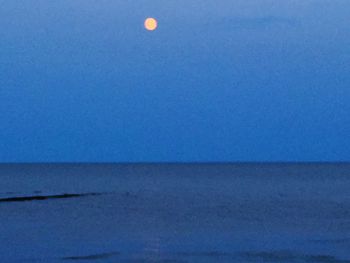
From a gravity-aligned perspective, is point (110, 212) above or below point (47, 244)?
above

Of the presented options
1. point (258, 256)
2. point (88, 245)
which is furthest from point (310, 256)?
point (88, 245)

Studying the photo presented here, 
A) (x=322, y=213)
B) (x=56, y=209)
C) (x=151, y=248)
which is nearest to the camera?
(x=151, y=248)

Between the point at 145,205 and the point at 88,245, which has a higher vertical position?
the point at 145,205

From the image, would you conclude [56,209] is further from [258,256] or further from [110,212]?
[258,256]

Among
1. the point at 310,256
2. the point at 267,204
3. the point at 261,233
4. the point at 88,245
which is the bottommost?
the point at 310,256

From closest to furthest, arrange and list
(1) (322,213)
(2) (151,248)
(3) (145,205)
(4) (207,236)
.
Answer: (2) (151,248), (4) (207,236), (1) (322,213), (3) (145,205)

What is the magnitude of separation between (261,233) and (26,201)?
32.2 metres

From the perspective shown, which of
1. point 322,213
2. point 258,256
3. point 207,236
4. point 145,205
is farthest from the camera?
point 145,205

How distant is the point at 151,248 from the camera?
32.8 m

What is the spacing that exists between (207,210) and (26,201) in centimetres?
1762

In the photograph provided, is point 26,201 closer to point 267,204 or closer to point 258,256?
point 267,204

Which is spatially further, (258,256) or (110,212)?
(110,212)

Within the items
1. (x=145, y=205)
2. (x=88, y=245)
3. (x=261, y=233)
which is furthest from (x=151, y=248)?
(x=145, y=205)

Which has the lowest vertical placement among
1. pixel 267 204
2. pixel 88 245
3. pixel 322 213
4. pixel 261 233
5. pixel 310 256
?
pixel 310 256
